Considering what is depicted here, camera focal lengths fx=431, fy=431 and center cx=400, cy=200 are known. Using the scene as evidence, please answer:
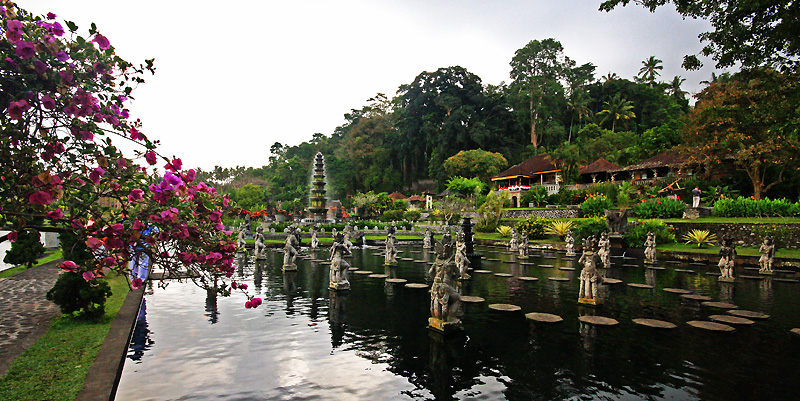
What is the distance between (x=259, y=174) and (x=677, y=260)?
277 ft

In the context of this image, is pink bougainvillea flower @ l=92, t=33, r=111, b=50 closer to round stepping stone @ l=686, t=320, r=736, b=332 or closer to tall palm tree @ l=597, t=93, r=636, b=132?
round stepping stone @ l=686, t=320, r=736, b=332

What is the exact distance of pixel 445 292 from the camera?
25.4 ft

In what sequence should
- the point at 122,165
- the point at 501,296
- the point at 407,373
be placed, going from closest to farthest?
the point at 122,165, the point at 407,373, the point at 501,296

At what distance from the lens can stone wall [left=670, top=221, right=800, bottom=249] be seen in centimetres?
1956

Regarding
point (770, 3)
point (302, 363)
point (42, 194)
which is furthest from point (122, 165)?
point (770, 3)

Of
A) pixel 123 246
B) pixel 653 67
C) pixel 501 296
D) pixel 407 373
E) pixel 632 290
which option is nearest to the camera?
pixel 123 246

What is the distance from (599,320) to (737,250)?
16.3 meters

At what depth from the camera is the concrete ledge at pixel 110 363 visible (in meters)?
4.78

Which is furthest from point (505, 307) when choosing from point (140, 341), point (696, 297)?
point (140, 341)

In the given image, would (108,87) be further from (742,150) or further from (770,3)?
(742,150)

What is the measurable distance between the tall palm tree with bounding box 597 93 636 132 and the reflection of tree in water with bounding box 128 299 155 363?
62.5m

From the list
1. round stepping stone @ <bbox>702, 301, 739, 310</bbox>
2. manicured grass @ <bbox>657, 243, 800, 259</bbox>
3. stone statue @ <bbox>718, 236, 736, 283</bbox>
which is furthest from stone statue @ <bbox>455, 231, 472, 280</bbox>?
manicured grass @ <bbox>657, 243, 800, 259</bbox>

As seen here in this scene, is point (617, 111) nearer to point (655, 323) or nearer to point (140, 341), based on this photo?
point (655, 323)

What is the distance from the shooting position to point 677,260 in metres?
20.0
